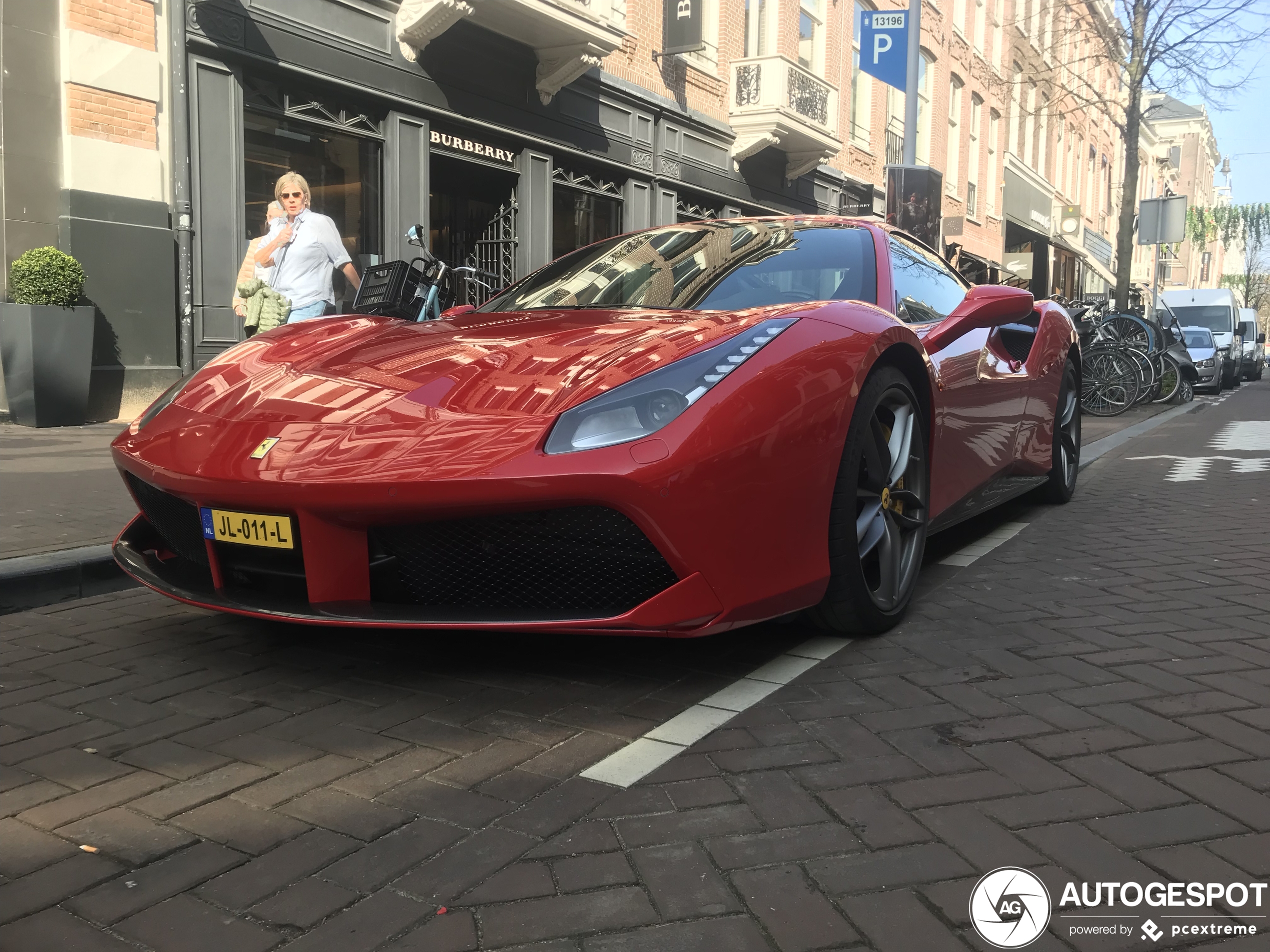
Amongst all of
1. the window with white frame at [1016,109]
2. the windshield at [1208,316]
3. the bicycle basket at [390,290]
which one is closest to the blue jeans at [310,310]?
the bicycle basket at [390,290]

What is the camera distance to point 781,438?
262cm

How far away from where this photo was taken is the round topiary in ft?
25.5

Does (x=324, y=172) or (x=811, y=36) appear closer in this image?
(x=324, y=172)

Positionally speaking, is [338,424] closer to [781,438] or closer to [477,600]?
[477,600]

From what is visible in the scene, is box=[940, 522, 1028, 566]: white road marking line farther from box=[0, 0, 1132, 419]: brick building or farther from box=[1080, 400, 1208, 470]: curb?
box=[0, 0, 1132, 419]: brick building

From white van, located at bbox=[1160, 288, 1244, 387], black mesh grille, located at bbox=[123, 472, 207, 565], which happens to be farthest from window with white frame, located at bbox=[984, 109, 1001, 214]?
black mesh grille, located at bbox=[123, 472, 207, 565]

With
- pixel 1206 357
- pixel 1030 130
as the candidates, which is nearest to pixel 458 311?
pixel 1206 357

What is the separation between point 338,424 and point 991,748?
1629mm

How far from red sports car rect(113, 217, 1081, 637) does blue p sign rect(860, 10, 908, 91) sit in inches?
355

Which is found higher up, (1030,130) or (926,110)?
(1030,130)

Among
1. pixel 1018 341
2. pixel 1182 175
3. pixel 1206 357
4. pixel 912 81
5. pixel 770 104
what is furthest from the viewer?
pixel 1182 175

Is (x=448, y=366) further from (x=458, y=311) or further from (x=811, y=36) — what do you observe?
(x=811, y=36)

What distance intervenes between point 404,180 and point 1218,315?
2544 cm

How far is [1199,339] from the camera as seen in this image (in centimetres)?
2408
